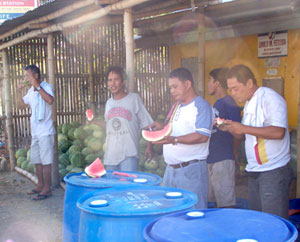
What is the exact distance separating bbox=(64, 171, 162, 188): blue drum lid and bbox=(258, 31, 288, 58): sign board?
4563 mm

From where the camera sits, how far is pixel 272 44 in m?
6.97

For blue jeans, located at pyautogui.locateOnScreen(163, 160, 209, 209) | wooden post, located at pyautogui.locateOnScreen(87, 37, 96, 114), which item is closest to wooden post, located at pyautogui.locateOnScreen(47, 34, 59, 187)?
wooden post, located at pyautogui.locateOnScreen(87, 37, 96, 114)

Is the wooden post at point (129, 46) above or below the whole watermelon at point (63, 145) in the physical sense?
above

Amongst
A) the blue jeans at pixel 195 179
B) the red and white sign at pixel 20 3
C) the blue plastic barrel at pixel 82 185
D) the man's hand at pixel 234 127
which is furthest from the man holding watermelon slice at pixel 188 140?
the red and white sign at pixel 20 3

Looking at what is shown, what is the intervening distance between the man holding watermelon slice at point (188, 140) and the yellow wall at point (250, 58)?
3705mm

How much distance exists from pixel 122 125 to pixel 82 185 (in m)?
1.41

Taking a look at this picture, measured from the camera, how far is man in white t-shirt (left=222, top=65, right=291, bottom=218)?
3119 mm

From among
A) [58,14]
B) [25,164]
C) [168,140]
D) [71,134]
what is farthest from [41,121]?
[168,140]

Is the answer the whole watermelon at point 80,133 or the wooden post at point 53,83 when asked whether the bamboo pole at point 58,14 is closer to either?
the wooden post at point 53,83

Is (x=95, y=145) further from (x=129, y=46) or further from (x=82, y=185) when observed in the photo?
(x=82, y=185)

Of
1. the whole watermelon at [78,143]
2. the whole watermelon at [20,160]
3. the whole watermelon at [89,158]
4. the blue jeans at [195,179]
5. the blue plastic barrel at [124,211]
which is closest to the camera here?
the blue plastic barrel at [124,211]

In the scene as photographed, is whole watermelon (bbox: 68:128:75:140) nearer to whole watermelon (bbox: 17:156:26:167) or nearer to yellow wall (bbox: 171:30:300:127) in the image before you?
whole watermelon (bbox: 17:156:26:167)

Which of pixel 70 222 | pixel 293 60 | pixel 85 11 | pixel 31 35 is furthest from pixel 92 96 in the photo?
pixel 70 222

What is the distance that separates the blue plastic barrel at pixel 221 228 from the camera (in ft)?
5.98
